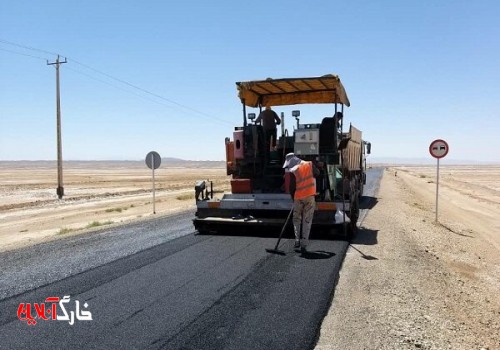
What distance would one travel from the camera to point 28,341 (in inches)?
171

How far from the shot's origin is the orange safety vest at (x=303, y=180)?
27.9 feet

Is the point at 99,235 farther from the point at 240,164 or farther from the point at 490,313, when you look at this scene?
the point at 490,313

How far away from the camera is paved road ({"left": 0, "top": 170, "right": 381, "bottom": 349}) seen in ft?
14.5

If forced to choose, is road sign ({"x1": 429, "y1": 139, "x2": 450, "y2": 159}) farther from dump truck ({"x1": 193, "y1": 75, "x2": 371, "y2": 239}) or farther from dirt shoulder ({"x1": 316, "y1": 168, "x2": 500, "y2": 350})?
dump truck ({"x1": 193, "y1": 75, "x2": 371, "y2": 239})

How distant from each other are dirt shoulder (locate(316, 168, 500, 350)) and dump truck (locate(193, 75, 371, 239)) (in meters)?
1.14

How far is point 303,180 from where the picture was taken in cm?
852

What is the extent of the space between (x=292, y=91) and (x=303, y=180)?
3.56 meters

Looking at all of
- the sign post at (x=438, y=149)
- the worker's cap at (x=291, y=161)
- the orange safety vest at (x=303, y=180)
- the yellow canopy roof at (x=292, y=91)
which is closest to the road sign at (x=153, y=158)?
the yellow canopy roof at (x=292, y=91)

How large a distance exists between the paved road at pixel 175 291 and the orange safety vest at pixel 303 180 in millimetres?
1058

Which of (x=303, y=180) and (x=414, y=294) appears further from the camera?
(x=303, y=180)

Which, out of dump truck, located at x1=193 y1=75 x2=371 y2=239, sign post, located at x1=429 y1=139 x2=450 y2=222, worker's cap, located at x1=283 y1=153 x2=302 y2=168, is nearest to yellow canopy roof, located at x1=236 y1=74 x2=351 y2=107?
dump truck, located at x1=193 y1=75 x2=371 y2=239

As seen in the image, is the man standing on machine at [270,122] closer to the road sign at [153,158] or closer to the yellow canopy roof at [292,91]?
the yellow canopy roof at [292,91]

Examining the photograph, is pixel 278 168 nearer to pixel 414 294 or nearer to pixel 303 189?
pixel 303 189

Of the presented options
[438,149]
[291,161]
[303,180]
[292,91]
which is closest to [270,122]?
[292,91]
